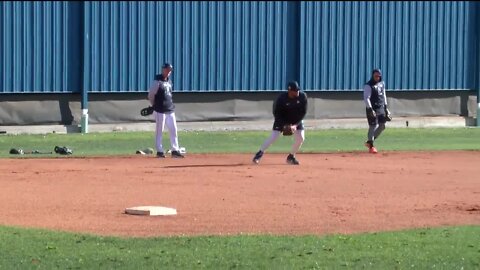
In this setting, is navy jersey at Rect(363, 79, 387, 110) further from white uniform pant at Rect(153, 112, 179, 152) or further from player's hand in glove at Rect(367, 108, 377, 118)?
white uniform pant at Rect(153, 112, 179, 152)

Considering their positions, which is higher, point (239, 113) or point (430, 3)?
point (430, 3)

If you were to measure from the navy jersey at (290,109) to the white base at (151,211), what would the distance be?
23.5ft

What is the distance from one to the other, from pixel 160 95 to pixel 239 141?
20.0 ft

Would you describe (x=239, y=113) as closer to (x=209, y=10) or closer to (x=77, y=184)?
(x=209, y=10)

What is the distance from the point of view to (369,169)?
2130 cm

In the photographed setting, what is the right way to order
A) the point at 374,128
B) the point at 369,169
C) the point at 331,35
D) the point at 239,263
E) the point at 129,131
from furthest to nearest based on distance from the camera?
the point at 331,35 → the point at 129,131 → the point at 374,128 → the point at 369,169 → the point at 239,263

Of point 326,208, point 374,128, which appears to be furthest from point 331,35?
point 326,208

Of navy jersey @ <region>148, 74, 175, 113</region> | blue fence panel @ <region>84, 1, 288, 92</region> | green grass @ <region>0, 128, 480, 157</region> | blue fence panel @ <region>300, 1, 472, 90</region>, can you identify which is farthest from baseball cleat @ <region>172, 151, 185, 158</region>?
blue fence panel @ <region>300, 1, 472, 90</region>

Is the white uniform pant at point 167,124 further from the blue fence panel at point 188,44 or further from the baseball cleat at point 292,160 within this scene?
the blue fence panel at point 188,44

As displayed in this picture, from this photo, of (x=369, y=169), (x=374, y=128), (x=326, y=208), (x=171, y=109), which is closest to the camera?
(x=326, y=208)

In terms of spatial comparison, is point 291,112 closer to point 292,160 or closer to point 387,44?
point 292,160

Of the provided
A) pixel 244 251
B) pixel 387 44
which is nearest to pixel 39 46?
pixel 387 44

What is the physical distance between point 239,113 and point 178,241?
21423 millimetres

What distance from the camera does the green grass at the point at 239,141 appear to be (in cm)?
2658
